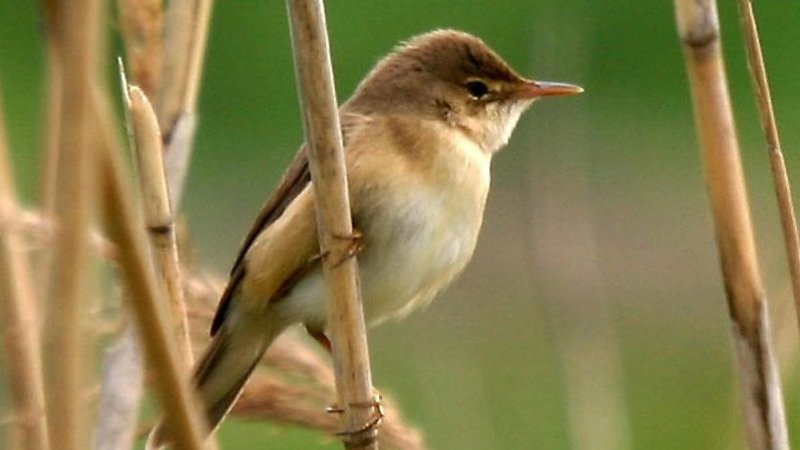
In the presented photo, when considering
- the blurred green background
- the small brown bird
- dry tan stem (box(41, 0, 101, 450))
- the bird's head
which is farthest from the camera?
the blurred green background

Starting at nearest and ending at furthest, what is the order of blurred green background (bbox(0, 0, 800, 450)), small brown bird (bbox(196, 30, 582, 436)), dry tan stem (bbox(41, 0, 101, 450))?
dry tan stem (bbox(41, 0, 101, 450)) → small brown bird (bbox(196, 30, 582, 436)) → blurred green background (bbox(0, 0, 800, 450))

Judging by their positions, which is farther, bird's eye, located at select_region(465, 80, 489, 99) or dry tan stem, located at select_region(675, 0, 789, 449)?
bird's eye, located at select_region(465, 80, 489, 99)

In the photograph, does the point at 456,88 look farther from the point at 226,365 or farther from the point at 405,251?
the point at 226,365

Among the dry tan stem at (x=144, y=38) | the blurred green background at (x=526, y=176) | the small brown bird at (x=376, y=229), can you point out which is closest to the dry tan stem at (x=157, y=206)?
the dry tan stem at (x=144, y=38)

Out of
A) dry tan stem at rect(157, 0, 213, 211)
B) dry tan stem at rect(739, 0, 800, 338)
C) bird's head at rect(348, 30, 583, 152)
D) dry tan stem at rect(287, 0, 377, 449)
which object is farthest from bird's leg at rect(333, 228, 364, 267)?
bird's head at rect(348, 30, 583, 152)

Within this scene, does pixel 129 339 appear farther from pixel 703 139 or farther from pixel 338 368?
pixel 703 139

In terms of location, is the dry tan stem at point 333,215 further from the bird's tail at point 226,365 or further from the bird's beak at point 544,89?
the bird's beak at point 544,89

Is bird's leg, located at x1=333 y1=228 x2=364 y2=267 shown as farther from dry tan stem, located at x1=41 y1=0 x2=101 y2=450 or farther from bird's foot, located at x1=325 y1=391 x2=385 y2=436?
dry tan stem, located at x1=41 y1=0 x2=101 y2=450
